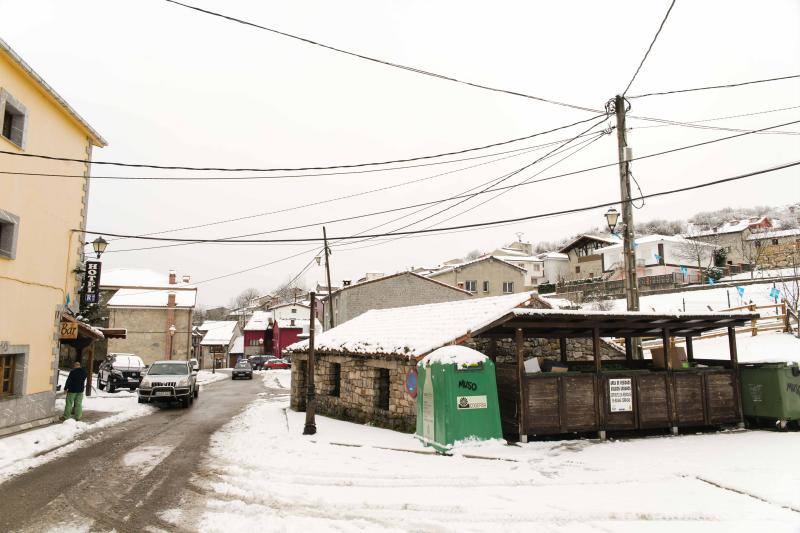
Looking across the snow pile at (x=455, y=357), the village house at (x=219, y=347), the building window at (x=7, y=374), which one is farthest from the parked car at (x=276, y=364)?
the snow pile at (x=455, y=357)

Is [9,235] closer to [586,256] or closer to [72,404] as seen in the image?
[72,404]

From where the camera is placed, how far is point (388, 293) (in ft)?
124

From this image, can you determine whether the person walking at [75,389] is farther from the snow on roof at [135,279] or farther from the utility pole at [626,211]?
the snow on roof at [135,279]

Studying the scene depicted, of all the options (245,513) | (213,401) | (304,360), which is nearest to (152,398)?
(213,401)

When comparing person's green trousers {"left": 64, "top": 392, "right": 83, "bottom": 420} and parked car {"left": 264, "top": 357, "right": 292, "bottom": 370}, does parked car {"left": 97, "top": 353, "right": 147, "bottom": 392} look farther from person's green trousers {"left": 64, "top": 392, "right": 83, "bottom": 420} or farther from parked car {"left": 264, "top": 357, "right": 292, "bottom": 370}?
parked car {"left": 264, "top": 357, "right": 292, "bottom": 370}

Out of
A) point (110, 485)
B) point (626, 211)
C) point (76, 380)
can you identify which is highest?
point (626, 211)

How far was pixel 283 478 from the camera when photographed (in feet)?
26.2

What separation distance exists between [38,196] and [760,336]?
29546 mm

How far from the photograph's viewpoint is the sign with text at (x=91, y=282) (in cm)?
1772

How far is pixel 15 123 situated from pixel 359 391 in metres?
11.7

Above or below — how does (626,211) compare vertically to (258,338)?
above

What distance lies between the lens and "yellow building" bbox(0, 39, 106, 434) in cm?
1216

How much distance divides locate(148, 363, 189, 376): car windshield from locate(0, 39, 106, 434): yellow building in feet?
19.5

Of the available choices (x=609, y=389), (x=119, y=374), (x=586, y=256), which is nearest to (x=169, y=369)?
(x=119, y=374)
